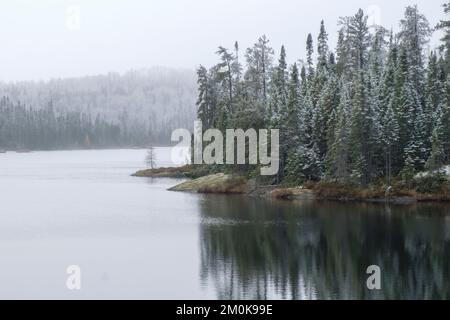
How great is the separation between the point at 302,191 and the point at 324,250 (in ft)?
103

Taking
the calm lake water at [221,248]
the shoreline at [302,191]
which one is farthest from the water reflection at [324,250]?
the shoreline at [302,191]

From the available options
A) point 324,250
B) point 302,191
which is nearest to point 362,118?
point 302,191

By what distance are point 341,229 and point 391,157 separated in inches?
994

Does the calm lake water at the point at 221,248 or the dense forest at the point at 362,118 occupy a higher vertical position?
the dense forest at the point at 362,118

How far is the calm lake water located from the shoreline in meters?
4.36

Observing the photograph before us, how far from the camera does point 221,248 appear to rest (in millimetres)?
44062

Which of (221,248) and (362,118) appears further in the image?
(362,118)

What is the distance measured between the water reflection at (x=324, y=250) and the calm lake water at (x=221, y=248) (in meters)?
0.07

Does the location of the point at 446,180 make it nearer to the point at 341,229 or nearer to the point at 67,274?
the point at 341,229

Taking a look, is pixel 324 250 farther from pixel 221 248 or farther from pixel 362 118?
pixel 362 118

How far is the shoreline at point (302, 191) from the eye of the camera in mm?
69062

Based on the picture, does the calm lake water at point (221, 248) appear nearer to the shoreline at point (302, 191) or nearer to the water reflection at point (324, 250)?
the water reflection at point (324, 250)

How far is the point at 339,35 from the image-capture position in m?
103

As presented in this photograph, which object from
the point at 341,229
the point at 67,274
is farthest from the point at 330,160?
the point at 67,274
